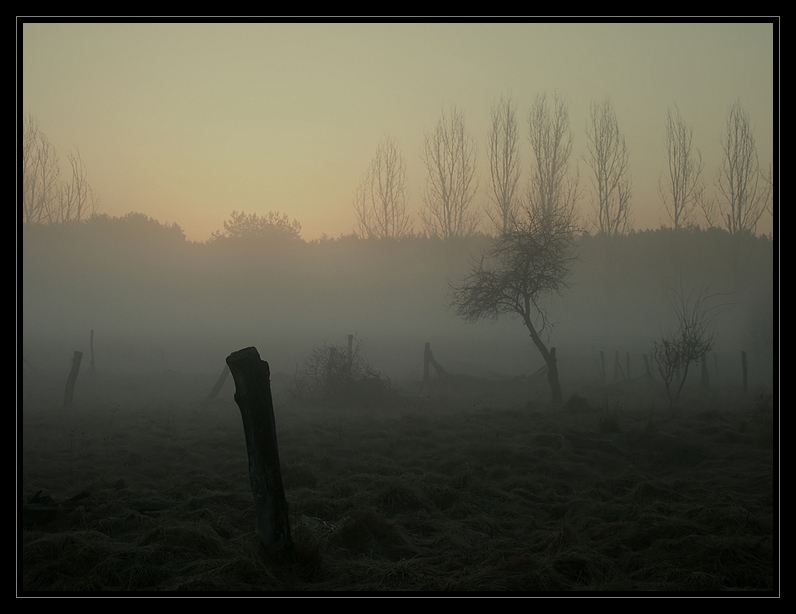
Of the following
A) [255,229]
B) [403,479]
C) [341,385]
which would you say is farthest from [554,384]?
[255,229]

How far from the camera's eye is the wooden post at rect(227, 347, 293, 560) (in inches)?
194

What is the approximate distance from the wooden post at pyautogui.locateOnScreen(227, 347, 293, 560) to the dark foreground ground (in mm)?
219

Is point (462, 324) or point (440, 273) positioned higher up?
point (440, 273)

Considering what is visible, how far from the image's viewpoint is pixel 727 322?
49.1 m

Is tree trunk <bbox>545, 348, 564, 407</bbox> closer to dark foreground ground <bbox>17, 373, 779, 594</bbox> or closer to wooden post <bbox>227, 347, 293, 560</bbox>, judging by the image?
dark foreground ground <bbox>17, 373, 779, 594</bbox>

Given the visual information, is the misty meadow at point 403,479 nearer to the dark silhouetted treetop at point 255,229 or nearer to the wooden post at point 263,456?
the wooden post at point 263,456

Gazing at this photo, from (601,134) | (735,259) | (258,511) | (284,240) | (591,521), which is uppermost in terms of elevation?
(601,134)

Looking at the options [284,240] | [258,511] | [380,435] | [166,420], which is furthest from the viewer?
[284,240]

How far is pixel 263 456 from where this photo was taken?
4.94 metres

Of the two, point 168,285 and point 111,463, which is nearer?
point 111,463

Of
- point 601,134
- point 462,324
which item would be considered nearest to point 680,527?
point 462,324

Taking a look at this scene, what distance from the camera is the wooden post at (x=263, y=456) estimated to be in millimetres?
4918

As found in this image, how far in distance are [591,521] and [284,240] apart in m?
54.1

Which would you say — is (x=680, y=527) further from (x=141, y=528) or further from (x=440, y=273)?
(x=440, y=273)
